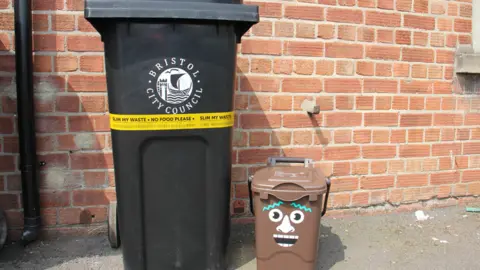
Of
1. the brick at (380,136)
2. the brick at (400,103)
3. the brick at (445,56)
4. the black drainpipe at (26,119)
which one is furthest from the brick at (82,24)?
the brick at (445,56)

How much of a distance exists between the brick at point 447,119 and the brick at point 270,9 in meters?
1.81

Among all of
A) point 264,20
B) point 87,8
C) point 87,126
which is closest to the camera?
point 87,8

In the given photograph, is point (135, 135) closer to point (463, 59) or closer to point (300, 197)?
point (300, 197)

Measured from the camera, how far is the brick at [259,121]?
135 inches

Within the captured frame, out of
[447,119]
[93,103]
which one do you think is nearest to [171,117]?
[93,103]

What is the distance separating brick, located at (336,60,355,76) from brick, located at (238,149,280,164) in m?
0.88

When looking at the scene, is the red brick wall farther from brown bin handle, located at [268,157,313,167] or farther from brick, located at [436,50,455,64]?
brown bin handle, located at [268,157,313,167]

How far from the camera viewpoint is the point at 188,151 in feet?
8.28

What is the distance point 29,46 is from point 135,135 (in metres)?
1.20

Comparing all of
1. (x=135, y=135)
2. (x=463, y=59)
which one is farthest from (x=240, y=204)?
(x=463, y=59)

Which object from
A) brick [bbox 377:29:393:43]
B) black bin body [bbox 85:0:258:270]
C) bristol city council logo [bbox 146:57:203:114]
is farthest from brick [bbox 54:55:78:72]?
brick [bbox 377:29:393:43]

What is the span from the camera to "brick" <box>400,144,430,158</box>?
12.7 ft

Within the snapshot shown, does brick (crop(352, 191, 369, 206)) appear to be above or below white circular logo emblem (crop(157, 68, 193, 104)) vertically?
below

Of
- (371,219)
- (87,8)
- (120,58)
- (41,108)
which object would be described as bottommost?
(371,219)
